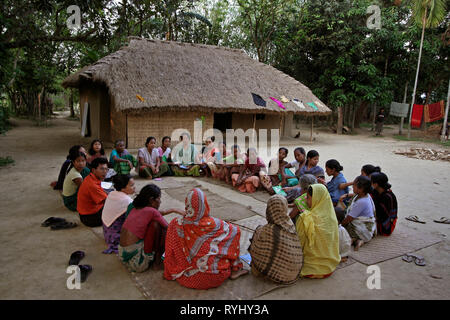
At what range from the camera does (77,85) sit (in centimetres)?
1395

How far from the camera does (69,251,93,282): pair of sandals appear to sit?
2.78 meters

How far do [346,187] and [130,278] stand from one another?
3.19 metres

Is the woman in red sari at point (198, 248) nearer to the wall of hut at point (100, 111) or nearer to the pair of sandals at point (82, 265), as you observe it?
the pair of sandals at point (82, 265)

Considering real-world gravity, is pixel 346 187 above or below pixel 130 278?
above

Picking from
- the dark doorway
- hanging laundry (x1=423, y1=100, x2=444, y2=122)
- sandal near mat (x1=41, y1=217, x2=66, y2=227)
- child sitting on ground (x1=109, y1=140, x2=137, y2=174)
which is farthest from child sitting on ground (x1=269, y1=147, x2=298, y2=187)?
hanging laundry (x1=423, y1=100, x2=444, y2=122)

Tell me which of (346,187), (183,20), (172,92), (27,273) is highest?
(183,20)

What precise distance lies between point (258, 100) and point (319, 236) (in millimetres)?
10063

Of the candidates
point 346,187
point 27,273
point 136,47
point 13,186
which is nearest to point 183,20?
point 136,47

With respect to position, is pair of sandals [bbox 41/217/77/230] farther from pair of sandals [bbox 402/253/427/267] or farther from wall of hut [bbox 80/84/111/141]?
wall of hut [bbox 80/84/111/141]

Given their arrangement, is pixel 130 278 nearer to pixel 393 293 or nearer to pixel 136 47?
pixel 393 293

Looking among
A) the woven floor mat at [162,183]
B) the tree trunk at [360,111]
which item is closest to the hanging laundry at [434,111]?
the tree trunk at [360,111]

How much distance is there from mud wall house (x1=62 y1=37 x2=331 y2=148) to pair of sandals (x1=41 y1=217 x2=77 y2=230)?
582cm

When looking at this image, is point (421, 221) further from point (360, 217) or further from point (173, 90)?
point (173, 90)

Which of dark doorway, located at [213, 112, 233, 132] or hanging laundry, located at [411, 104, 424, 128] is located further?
hanging laundry, located at [411, 104, 424, 128]
